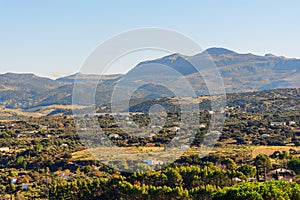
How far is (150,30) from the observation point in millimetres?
21438

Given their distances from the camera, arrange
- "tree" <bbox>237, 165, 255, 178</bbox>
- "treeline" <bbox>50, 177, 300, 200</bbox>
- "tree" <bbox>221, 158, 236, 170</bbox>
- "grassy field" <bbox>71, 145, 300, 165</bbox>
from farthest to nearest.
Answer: "grassy field" <bbox>71, 145, 300, 165</bbox>, "tree" <bbox>221, 158, 236, 170</bbox>, "tree" <bbox>237, 165, 255, 178</bbox>, "treeline" <bbox>50, 177, 300, 200</bbox>

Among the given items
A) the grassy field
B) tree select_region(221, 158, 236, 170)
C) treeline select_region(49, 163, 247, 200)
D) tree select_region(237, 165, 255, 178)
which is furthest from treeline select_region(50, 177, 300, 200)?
the grassy field

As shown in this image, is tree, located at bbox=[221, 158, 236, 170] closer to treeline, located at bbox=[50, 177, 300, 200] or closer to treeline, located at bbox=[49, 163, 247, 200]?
treeline, located at bbox=[49, 163, 247, 200]

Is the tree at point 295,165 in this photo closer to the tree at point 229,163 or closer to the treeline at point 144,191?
the tree at point 229,163

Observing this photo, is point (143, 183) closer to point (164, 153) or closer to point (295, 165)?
point (295, 165)

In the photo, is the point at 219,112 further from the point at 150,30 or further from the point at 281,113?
the point at 150,30

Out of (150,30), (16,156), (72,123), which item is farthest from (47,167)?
(72,123)

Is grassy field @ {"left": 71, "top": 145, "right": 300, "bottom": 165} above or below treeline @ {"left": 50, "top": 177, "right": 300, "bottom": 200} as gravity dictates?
below

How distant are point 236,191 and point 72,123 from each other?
181ft

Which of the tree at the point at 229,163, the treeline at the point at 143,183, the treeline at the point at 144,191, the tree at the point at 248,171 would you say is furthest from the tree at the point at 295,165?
the treeline at the point at 144,191

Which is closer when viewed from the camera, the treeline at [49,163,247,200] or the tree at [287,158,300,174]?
the treeline at [49,163,247,200]

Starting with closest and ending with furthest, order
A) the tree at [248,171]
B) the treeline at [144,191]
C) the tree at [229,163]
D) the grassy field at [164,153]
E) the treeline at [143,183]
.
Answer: the treeline at [144,191] < the treeline at [143,183] < the tree at [248,171] < the tree at [229,163] < the grassy field at [164,153]

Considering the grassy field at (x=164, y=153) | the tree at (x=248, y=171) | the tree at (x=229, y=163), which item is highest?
the tree at (x=248, y=171)

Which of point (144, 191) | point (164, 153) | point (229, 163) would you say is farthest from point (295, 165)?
point (164, 153)
